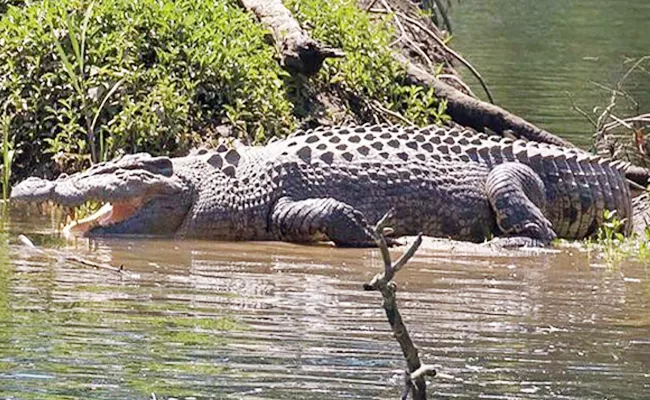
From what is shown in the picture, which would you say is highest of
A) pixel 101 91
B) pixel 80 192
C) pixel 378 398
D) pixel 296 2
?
pixel 296 2

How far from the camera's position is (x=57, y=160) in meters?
9.85

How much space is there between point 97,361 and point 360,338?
1.06 metres

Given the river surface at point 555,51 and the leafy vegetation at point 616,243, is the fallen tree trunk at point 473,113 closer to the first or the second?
the river surface at point 555,51

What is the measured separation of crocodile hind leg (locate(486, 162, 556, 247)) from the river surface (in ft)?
12.9

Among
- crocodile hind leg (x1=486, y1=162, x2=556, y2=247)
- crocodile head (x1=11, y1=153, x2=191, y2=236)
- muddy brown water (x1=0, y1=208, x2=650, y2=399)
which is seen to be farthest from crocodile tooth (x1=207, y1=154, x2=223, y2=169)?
crocodile hind leg (x1=486, y1=162, x2=556, y2=247)

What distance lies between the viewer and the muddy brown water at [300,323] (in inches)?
198

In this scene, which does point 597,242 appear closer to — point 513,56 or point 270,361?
point 270,361

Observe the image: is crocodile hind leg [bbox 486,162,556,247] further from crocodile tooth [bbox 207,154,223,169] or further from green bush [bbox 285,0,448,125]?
green bush [bbox 285,0,448,125]

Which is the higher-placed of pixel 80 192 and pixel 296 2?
pixel 296 2

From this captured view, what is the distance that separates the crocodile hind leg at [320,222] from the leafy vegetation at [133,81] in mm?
1383

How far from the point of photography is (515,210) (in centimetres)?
906

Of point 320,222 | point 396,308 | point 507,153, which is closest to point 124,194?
point 320,222

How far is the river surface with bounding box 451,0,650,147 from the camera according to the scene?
1552cm

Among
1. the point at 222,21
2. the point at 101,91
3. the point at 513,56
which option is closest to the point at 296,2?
the point at 222,21
